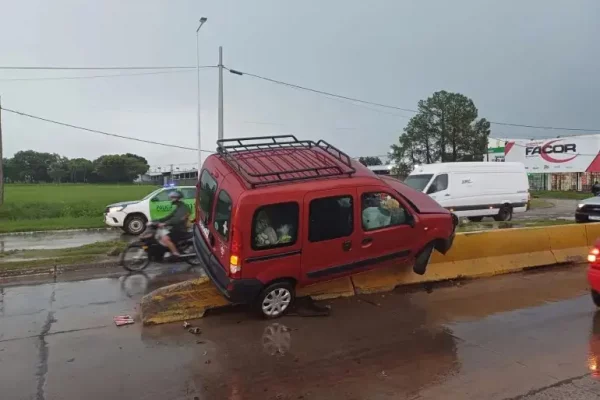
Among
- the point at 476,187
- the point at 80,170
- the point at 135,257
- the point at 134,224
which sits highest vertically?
the point at 80,170

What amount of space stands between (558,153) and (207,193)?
194 feet

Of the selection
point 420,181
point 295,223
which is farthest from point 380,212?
point 420,181

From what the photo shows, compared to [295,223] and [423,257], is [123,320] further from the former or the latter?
[423,257]

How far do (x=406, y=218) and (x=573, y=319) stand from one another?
2.43 metres

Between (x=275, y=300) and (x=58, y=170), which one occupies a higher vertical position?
(x=58, y=170)

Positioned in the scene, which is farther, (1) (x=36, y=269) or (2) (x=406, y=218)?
(1) (x=36, y=269)

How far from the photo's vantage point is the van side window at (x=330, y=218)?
247 inches

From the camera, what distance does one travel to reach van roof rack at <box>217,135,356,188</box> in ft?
21.0

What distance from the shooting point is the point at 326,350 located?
17.6 ft

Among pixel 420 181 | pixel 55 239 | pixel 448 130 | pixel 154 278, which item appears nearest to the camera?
pixel 154 278

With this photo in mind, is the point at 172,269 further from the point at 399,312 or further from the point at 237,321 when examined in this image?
the point at 399,312

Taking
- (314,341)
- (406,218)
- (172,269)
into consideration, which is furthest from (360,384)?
(172,269)

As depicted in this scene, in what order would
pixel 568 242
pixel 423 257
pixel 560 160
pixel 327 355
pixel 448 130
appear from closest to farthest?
1. pixel 327 355
2. pixel 423 257
3. pixel 568 242
4. pixel 560 160
5. pixel 448 130

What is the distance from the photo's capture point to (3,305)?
7.32 meters
